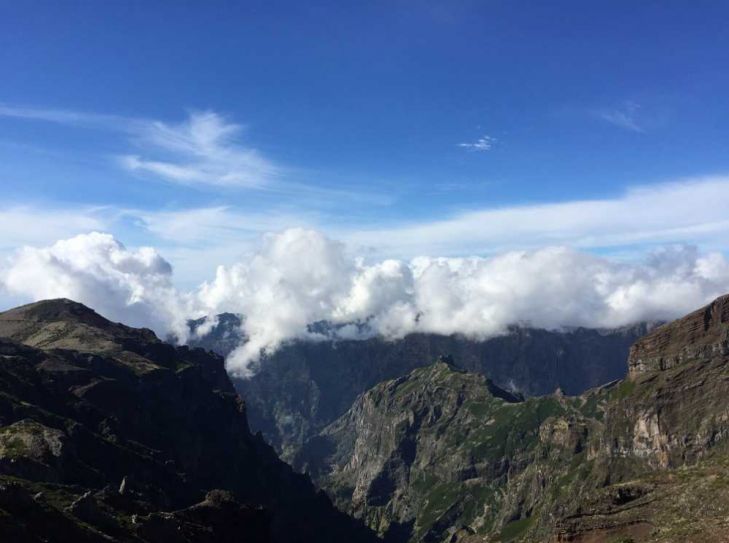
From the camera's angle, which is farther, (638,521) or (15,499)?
(638,521)

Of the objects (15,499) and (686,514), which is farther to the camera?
(686,514)

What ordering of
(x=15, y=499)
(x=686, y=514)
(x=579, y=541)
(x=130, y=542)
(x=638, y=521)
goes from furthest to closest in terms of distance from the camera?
(x=579, y=541) < (x=638, y=521) < (x=686, y=514) < (x=130, y=542) < (x=15, y=499)

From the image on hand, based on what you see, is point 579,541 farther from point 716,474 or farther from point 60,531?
point 60,531

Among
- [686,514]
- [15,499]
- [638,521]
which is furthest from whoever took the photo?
[638,521]

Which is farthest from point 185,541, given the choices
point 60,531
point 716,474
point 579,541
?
point 716,474

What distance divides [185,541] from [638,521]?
11737 cm

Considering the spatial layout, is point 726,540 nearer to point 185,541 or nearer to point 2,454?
point 185,541

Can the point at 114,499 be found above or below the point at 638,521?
above

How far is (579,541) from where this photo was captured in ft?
643

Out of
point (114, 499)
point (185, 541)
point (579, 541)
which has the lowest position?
point (579, 541)

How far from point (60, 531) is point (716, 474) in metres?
163

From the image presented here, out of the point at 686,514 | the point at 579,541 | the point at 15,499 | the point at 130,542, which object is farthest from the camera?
the point at 579,541

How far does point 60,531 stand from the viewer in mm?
135875

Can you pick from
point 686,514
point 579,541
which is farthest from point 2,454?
point 686,514
